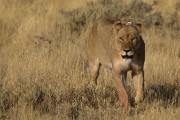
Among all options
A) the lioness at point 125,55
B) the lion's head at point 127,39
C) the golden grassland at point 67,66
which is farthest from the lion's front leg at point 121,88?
the lion's head at point 127,39

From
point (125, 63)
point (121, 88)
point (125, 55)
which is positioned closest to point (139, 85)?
point (121, 88)

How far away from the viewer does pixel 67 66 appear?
9.65 m

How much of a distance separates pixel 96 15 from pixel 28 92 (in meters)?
7.46

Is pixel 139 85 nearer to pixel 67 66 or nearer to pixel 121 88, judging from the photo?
pixel 121 88

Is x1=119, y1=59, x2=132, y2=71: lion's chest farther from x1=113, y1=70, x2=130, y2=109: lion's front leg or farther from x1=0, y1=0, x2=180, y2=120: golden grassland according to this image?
x1=0, y1=0, x2=180, y2=120: golden grassland

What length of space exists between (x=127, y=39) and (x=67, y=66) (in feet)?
9.49

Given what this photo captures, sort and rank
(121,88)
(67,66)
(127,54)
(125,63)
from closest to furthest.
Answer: (127,54) → (125,63) → (121,88) → (67,66)

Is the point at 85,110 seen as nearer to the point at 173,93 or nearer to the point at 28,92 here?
the point at 28,92

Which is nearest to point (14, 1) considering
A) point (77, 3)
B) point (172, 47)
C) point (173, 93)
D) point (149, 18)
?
point (77, 3)

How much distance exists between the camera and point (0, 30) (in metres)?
12.9

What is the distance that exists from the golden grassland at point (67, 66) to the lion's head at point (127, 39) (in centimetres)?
73

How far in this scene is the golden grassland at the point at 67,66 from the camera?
6750mm

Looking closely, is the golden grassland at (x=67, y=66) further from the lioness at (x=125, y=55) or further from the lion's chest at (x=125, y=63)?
the lion's chest at (x=125, y=63)

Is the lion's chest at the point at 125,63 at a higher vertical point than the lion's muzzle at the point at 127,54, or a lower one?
lower
